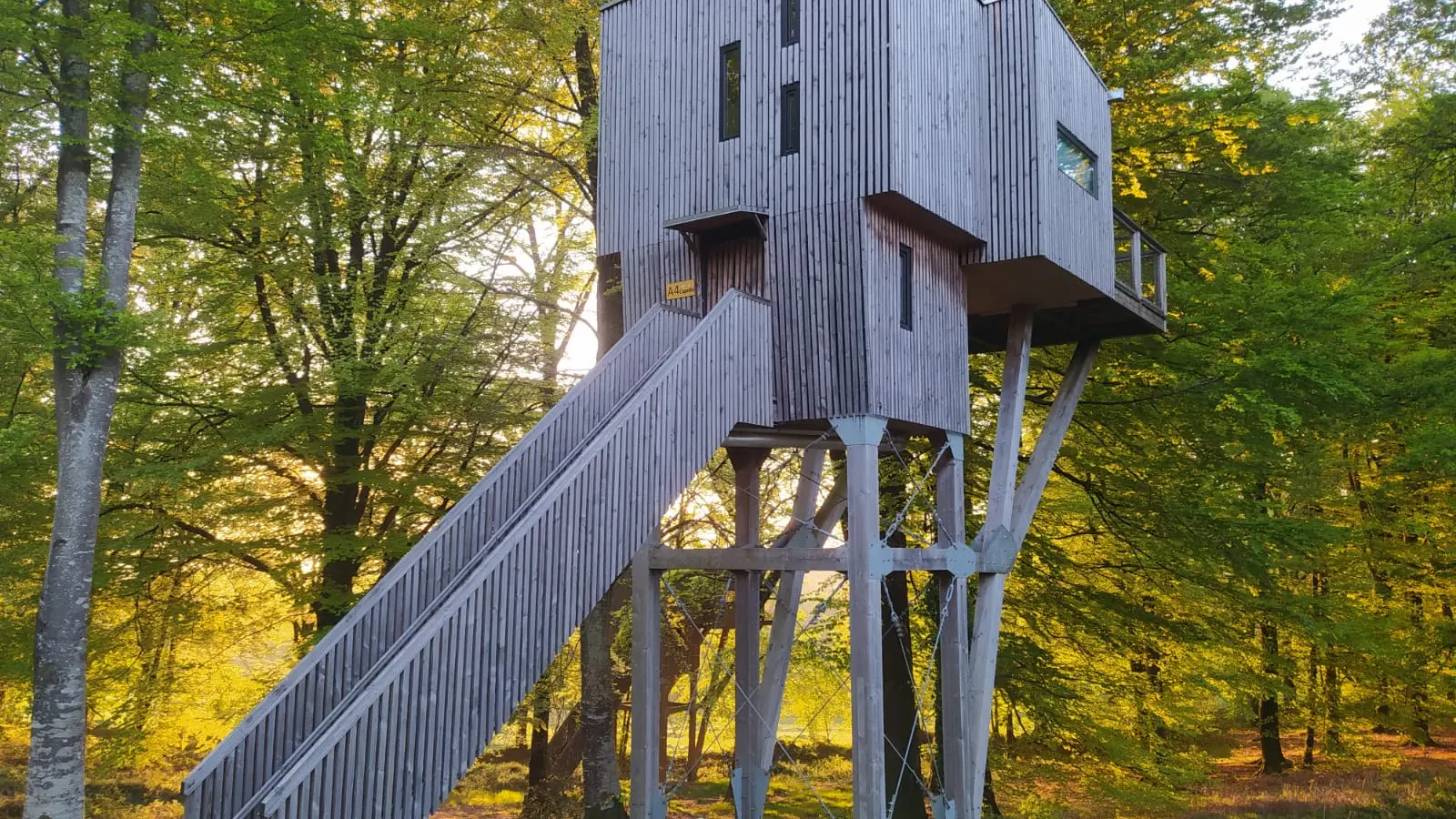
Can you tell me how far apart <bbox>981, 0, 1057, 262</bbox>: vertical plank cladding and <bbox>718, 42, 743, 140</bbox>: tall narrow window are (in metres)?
2.68

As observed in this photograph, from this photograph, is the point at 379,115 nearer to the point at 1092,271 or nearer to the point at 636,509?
the point at 636,509

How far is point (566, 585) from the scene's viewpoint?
6.81 m

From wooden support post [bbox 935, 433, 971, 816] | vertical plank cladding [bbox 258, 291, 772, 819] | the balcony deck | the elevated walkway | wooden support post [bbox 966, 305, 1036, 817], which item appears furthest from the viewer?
the balcony deck

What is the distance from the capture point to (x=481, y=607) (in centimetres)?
612

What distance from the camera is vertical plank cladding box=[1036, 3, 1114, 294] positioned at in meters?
10.6

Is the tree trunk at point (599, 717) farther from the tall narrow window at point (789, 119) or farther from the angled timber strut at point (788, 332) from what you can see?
the tall narrow window at point (789, 119)

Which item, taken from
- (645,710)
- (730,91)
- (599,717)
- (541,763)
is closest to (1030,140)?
(730,91)

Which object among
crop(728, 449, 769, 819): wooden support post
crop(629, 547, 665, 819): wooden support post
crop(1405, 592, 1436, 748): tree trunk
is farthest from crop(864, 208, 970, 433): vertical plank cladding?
crop(1405, 592, 1436, 748): tree trunk

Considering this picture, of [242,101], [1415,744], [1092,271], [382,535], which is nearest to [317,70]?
[242,101]

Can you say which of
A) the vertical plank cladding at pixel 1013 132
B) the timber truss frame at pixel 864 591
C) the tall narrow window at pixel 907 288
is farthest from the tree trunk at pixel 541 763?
the vertical plank cladding at pixel 1013 132

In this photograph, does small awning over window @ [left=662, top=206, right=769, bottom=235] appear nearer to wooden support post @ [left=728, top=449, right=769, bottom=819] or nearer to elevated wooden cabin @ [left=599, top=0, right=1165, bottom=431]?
elevated wooden cabin @ [left=599, top=0, right=1165, bottom=431]

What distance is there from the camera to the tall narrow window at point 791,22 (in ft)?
31.9

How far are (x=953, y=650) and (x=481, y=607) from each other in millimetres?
5841

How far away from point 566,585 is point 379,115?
7.68m
